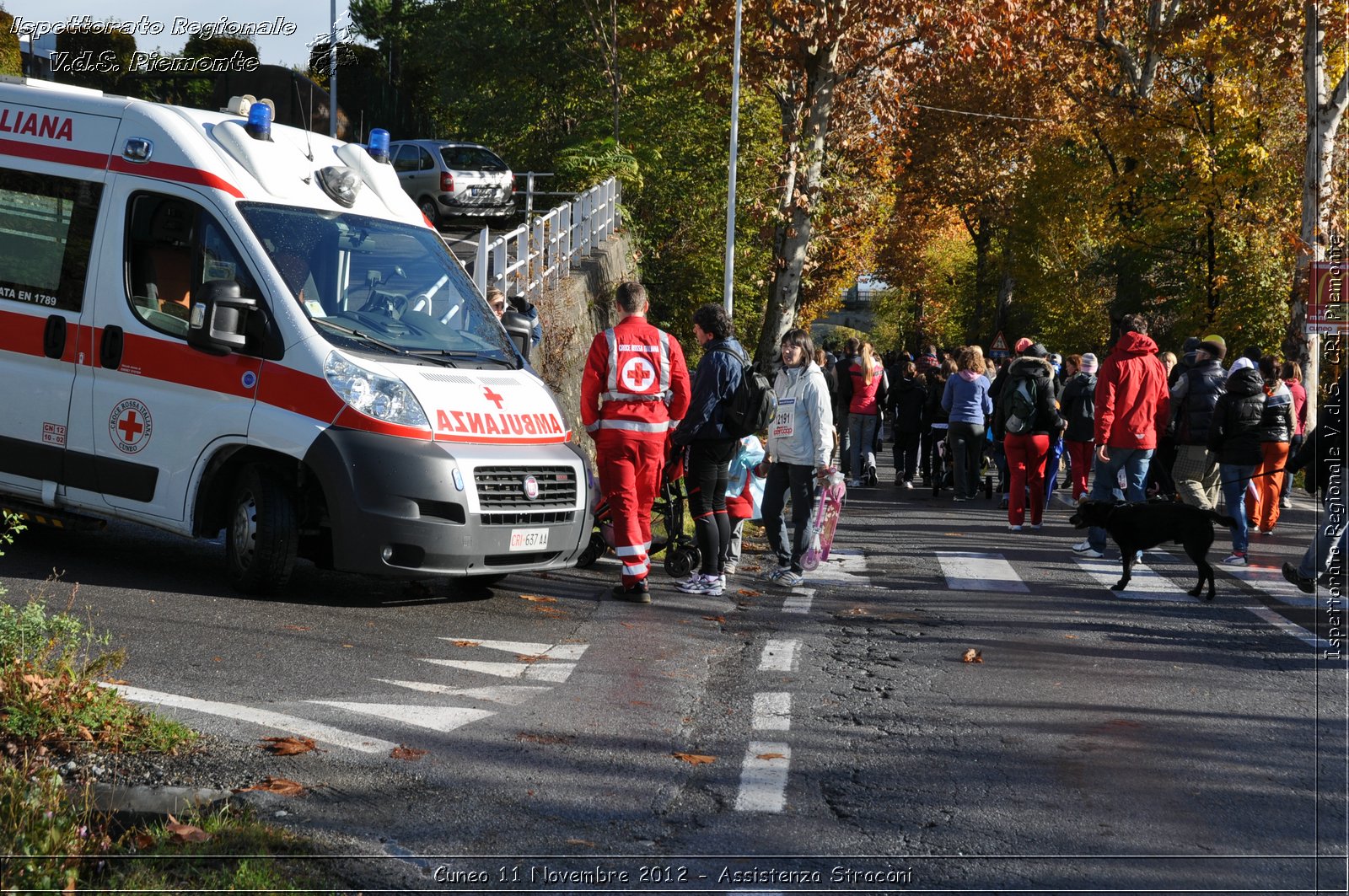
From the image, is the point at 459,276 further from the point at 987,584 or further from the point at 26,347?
the point at 987,584

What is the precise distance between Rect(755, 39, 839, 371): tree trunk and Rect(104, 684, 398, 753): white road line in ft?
72.7

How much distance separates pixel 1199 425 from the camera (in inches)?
555

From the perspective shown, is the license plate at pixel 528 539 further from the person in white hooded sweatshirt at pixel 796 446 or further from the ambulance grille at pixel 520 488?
the person in white hooded sweatshirt at pixel 796 446

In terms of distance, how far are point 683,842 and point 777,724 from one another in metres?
1.74

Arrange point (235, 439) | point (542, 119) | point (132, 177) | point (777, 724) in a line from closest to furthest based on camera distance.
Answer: point (777, 724)
point (235, 439)
point (132, 177)
point (542, 119)

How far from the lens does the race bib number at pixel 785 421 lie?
10.4 meters

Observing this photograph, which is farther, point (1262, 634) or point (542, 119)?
point (542, 119)

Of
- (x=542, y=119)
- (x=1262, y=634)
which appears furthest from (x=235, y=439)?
(x=542, y=119)

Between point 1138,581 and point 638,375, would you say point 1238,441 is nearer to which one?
point 1138,581

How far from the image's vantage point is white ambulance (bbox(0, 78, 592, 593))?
Answer: 8031mm

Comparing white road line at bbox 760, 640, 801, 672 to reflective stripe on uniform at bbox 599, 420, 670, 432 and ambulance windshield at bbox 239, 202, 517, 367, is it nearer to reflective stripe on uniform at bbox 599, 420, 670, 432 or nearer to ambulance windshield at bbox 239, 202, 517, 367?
reflective stripe on uniform at bbox 599, 420, 670, 432

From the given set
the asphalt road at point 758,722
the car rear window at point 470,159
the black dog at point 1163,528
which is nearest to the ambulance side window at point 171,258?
the asphalt road at point 758,722

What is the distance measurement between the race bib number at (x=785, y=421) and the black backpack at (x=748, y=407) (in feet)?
1.72

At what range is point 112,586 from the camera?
27.8ft
